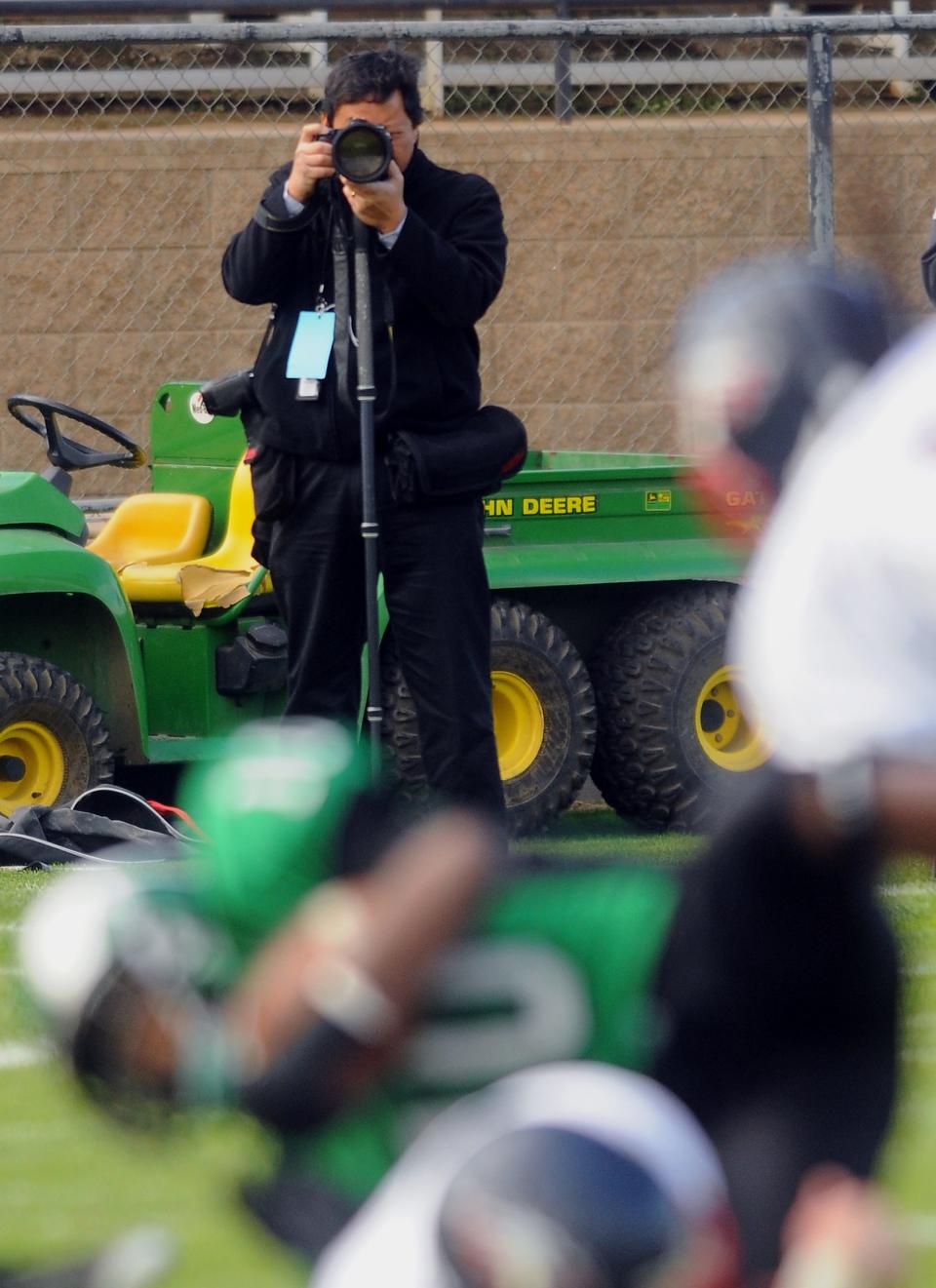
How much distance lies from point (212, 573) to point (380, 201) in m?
2.10

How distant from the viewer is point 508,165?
1098 centimetres

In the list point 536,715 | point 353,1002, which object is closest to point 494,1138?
point 353,1002

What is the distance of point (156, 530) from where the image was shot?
8.25 m

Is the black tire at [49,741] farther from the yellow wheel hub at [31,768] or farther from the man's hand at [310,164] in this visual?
the man's hand at [310,164]

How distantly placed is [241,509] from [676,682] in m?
1.54

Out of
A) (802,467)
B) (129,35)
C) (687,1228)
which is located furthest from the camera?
(129,35)

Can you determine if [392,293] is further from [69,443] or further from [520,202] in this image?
[520,202]

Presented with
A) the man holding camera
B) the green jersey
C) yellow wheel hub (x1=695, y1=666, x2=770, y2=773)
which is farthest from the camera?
the green jersey

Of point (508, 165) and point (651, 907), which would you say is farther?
point (508, 165)

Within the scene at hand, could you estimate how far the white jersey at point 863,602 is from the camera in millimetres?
2555

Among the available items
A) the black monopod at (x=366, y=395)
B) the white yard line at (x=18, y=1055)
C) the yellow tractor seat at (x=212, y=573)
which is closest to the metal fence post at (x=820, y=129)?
the yellow tractor seat at (x=212, y=573)

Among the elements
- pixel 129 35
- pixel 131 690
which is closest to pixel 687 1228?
pixel 131 690

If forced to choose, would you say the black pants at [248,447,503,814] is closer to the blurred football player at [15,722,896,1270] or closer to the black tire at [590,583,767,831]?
the black tire at [590,583,767,831]

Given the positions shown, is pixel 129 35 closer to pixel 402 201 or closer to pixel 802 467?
pixel 402 201
